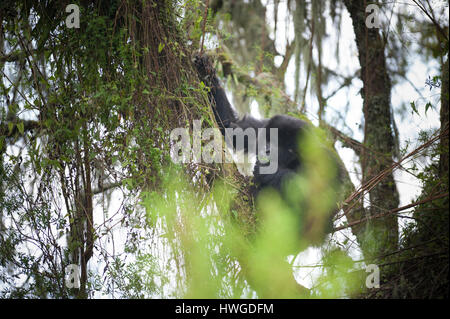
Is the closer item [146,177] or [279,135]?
[146,177]

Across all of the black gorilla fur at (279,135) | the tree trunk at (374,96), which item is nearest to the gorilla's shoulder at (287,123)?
the black gorilla fur at (279,135)

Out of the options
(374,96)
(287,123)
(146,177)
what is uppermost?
(374,96)

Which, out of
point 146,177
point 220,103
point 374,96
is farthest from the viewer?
point 374,96

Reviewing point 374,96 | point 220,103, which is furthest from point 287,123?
point 374,96

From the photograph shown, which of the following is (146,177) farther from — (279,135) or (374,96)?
(374,96)

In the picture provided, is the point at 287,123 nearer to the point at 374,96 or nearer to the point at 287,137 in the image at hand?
the point at 287,137

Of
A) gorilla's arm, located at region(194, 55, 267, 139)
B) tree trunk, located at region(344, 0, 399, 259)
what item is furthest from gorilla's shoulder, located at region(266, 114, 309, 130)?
tree trunk, located at region(344, 0, 399, 259)

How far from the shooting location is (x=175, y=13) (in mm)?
1913

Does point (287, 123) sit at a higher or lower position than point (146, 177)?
higher

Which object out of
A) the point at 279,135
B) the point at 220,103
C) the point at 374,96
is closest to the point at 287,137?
the point at 279,135

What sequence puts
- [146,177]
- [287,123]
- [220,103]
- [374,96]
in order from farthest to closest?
[374,96]
[287,123]
[220,103]
[146,177]

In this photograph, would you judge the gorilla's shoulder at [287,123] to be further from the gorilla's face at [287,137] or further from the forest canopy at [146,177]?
the forest canopy at [146,177]
